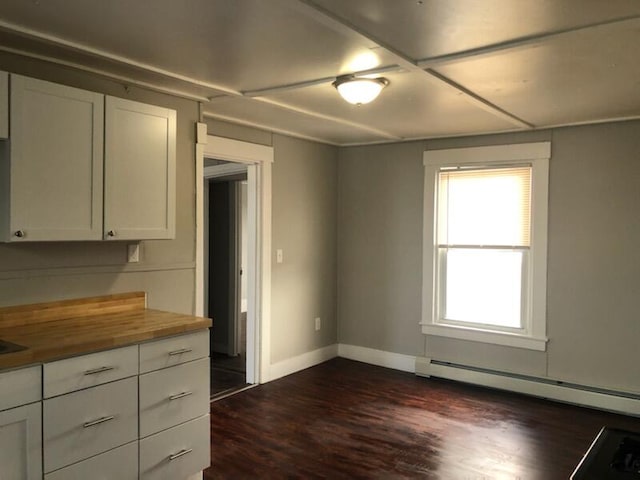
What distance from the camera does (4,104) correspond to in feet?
7.22

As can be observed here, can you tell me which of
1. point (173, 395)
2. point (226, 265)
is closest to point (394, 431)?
point (173, 395)

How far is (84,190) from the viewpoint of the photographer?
8.23 feet

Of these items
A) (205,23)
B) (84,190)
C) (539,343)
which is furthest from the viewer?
(539,343)

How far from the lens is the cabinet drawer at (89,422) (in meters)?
2.07

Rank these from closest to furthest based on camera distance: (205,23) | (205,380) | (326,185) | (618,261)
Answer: (205,23), (205,380), (618,261), (326,185)

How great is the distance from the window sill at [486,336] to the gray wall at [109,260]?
7.91 feet

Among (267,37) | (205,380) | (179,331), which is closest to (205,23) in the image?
(267,37)

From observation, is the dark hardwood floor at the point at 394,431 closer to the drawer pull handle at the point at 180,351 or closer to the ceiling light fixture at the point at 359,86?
the drawer pull handle at the point at 180,351

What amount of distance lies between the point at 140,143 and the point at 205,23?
861mm

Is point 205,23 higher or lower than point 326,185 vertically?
higher

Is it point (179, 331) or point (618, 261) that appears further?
point (618, 261)

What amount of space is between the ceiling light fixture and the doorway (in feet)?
8.53

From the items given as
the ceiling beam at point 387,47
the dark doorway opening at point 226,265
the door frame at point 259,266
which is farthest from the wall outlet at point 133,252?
the dark doorway opening at point 226,265

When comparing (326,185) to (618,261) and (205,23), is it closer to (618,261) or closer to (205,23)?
(618,261)
